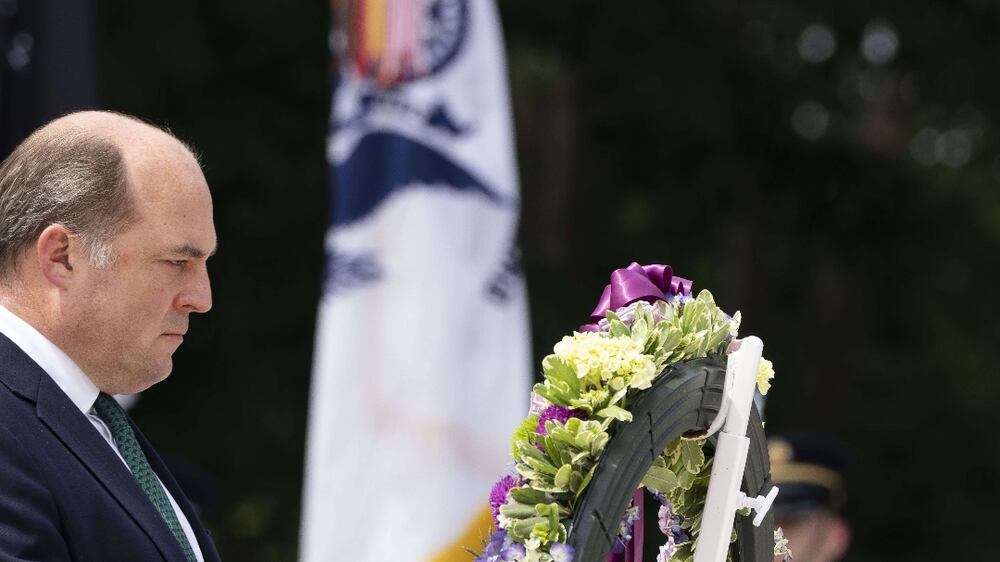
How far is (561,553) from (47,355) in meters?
0.75

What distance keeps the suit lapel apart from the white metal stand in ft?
2.43

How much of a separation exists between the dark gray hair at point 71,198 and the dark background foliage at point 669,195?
4429 mm

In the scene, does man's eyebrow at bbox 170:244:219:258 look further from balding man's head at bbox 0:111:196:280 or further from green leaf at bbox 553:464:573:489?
green leaf at bbox 553:464:573:489

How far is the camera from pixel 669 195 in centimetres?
861

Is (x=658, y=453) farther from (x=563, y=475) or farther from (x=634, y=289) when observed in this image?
(x=634, y=289)

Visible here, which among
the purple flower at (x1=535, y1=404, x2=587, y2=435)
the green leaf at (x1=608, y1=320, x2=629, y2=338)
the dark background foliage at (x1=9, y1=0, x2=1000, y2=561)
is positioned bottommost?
the purple flower at (x1=535, y1=404, x2=587, y2=435)

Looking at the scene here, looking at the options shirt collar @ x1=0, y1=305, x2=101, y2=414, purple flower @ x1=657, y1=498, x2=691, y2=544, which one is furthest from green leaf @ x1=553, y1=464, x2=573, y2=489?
shirt collar @ x1=0, y1=305, x2=101, y2=414

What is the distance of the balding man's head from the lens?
194 centimetres

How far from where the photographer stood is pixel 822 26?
7.54m

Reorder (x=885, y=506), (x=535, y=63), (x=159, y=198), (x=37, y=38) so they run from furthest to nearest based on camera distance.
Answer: (x=885, y=506), (x=535, y=63), (x=37, y=38), (x=159, y=198)

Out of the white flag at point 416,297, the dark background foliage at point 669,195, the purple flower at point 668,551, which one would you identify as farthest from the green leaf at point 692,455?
the dark background foliage at point 669,195

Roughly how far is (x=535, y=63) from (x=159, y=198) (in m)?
5.43

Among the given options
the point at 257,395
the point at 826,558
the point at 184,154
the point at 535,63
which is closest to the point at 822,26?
the point at 535,63

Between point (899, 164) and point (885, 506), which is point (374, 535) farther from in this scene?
point (885, 506)
